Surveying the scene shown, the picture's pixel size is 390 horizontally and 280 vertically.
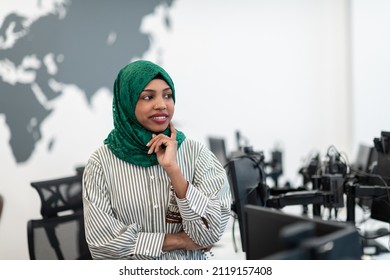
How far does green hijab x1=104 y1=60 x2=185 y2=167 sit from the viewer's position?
1.39 metres

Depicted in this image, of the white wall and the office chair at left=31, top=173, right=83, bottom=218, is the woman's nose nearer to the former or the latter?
the office chair at left=31, top=173, right=83, bottom=218

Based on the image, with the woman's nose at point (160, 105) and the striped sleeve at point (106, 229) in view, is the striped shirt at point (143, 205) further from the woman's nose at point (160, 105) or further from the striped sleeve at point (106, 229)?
the woman's nose at point (160, 105)

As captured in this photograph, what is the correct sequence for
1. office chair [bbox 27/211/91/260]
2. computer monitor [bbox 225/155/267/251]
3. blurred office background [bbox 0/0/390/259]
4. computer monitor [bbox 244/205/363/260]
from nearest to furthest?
1. computer monitor [bbox 244/205/363/260]
2. computer monitor [bbox 225/155/267/251]
3. office chair [bbox 27/211/91/260]
4. blurred office background [bbox 0/0/390/259]

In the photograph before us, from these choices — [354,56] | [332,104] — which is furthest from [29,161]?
[354,56]

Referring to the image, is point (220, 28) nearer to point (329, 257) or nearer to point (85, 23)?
point (85, 23)

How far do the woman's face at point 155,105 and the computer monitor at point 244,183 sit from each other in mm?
527

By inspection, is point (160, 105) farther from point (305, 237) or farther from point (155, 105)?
point (305, 237)

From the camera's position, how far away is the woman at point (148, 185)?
1379 millimetres

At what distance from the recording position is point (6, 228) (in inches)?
82.9

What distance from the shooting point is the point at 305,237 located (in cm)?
93

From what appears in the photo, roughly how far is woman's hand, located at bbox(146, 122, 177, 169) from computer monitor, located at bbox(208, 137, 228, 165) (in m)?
1.22

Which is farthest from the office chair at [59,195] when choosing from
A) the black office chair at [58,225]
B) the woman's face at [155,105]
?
the woman's face at [155,105]

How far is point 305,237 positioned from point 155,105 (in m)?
0.62

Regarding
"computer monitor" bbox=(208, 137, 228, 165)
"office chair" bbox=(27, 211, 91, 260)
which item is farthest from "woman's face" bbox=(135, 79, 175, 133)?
"computer monitor" bbox=(208, 137, 228, 165)
